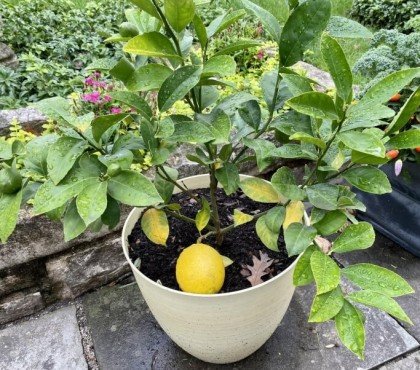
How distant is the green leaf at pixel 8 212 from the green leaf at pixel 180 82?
421mm

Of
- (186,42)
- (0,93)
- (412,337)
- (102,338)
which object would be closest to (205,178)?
(186,42)

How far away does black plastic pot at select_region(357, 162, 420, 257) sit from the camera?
214 cm

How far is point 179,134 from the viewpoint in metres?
1.13

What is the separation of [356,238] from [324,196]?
13 centimetres

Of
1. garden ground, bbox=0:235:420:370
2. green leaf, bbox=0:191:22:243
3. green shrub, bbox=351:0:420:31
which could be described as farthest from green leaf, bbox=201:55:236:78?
green shrub, bbox=351:0:420:31

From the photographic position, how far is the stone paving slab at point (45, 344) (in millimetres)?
1868

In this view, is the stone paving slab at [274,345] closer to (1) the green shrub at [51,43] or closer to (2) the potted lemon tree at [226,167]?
(2) the potted lemon tree at [226,167]

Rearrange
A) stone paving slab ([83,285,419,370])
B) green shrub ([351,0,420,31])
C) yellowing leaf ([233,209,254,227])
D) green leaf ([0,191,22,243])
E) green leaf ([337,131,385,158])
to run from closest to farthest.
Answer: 1. green leaf ([337,131,385,158])
2. green leaf ([0,191,22,243])
3. yellowing leaf ([233,209,254,227])
4. stone paving slab ([83,285,419,370])
5. green shrub ([351,0,420,31])

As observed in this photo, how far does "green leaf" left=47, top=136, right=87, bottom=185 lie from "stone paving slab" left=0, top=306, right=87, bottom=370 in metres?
1.14

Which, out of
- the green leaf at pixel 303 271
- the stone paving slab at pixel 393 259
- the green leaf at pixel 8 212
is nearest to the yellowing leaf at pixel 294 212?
the green leaf at pixel 303 271

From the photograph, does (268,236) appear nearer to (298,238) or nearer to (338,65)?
(298,238)

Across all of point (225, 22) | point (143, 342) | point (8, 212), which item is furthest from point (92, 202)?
point (143, 342)

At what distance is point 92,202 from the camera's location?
965 millimetres

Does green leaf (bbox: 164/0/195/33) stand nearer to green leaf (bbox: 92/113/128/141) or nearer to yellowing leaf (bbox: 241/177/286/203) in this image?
green leaf (bbox: 92/113/128/141)
